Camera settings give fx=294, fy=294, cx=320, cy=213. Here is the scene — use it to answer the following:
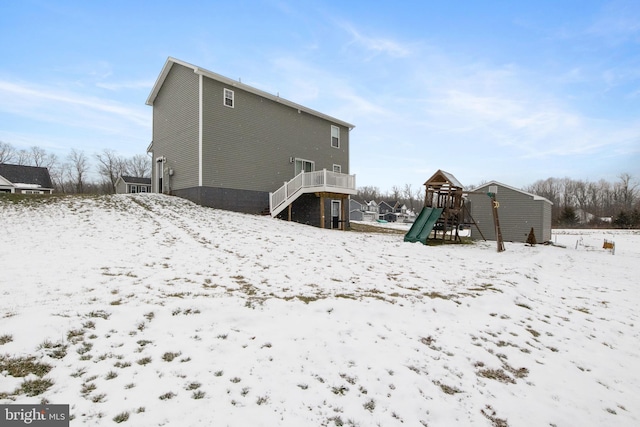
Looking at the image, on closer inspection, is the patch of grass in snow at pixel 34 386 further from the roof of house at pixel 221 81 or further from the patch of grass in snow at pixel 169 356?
the roof of house at pixel 221 81

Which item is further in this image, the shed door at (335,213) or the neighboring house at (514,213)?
the shed door at (335,213)

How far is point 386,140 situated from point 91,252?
148 ft

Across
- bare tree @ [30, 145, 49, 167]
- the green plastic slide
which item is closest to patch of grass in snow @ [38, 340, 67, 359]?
the green plastic slide

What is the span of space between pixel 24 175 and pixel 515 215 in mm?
43461

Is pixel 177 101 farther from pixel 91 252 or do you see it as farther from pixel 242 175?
pixel 91 252

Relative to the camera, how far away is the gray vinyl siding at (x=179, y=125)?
15.3m

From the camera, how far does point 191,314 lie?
13.6 feet

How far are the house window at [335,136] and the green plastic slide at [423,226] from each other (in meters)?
8.62

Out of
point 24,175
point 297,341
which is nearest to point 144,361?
point 297,341

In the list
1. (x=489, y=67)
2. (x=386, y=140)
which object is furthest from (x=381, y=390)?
(x=386, y=140)

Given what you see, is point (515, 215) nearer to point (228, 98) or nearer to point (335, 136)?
point (335, 136)

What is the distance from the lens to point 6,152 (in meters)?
50.6

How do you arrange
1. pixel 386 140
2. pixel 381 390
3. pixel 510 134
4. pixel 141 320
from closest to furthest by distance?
pixel 381 390, pixel 141 320, pixel 510 134, pixel 386 140

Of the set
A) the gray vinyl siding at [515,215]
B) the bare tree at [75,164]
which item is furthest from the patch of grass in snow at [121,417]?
the bare tree at [75,164]
